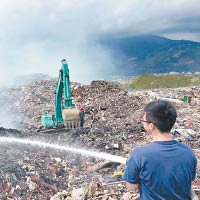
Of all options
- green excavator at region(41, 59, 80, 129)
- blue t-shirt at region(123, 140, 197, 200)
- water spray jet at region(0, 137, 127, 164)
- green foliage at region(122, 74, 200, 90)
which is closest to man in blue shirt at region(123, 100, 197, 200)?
blue t-shirt at region(123, 140, 197, 200)

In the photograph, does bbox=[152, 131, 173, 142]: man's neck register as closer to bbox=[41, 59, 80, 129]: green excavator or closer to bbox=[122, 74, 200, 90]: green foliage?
bbox=[41, 59, 80, 129]: green excavator

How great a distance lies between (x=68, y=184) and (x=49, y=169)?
2.53ft

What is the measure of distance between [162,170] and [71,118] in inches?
300

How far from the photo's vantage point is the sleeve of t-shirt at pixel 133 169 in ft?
6.30

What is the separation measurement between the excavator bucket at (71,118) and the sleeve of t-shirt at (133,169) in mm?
7323

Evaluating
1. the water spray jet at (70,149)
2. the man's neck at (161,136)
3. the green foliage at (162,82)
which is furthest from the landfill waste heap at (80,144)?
the green foliage at (162,82)

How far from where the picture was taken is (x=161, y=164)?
189 cm

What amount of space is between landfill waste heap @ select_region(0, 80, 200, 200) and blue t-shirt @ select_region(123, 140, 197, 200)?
9.24ft

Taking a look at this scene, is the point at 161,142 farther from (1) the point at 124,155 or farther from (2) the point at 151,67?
(2) the point at 151,67

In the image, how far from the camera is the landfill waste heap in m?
5.65

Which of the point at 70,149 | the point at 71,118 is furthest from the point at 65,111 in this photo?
the point at 70,149

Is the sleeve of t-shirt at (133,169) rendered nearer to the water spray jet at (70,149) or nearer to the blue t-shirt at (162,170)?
the blue t-shirt at (162,170)

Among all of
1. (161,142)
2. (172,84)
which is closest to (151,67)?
(172,84)

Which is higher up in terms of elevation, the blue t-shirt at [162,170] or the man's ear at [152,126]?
the man's ear at [152,126]
